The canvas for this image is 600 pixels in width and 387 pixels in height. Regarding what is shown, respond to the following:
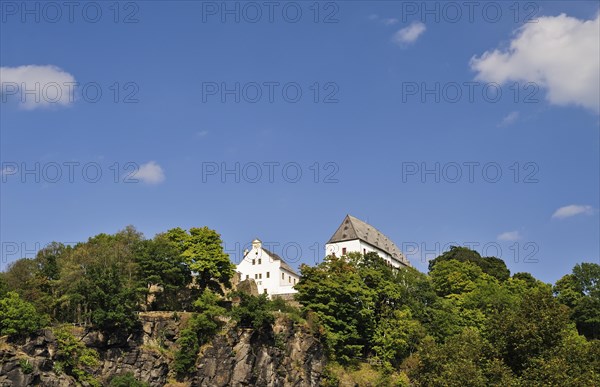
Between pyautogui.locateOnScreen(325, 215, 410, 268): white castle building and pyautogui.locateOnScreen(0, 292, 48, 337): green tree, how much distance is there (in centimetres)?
4984

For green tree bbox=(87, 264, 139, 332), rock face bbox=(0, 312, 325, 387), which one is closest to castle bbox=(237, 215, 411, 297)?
rock face bbox=(0, 312, 325, 387)

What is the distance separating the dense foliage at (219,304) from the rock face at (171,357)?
787mm

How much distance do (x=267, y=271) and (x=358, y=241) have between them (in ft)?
52.2

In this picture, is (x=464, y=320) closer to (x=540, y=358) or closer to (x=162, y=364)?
(x=162, y=364)

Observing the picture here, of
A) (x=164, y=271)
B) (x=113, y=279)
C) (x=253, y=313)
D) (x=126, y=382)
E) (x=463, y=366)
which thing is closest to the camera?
(x=463, y=366)

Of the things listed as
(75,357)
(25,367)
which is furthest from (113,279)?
(25,367)

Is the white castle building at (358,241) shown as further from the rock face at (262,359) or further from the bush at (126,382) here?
the bush at (126,382)

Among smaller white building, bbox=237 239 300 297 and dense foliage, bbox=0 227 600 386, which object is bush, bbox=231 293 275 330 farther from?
smaller white building, bbox=237 239 300 297

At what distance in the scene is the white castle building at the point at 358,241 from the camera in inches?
4313

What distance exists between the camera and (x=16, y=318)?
6488 cm

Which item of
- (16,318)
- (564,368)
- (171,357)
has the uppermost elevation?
(16,318)

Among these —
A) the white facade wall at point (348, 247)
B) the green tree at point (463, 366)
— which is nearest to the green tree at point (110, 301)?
the green tree at point (463, 366)

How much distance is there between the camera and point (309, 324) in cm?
7675

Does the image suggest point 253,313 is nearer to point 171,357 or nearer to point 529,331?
point 171,357
